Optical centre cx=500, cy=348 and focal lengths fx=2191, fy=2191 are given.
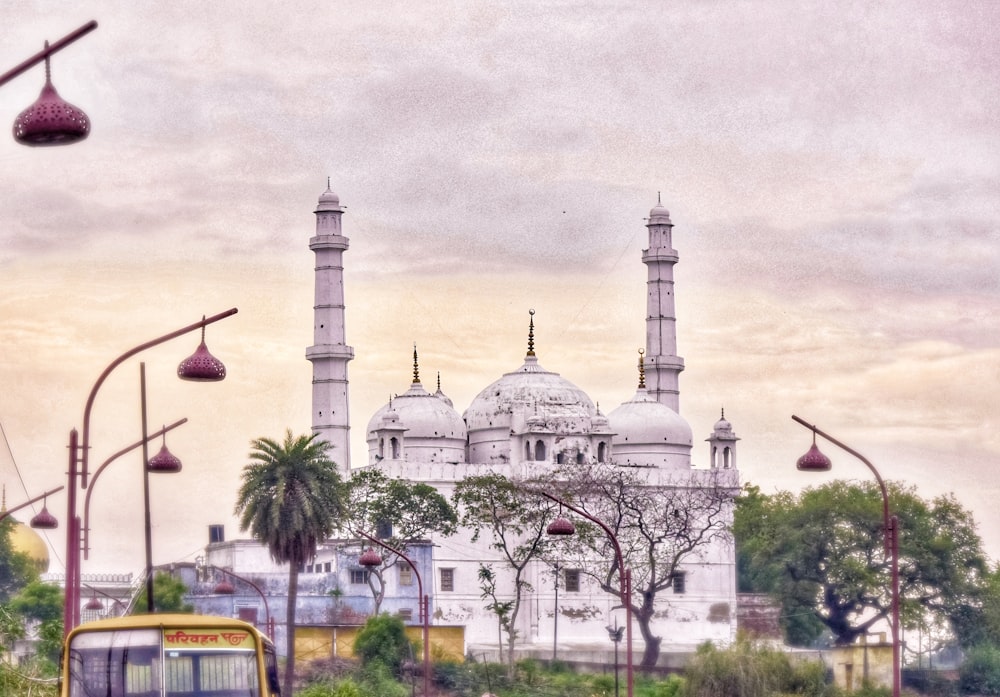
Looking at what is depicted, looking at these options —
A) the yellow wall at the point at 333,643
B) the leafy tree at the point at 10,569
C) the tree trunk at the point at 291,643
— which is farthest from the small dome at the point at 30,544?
the tree trunk at the point at 291,643

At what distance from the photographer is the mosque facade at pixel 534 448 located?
80.1 metres

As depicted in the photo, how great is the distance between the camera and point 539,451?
8306 cm

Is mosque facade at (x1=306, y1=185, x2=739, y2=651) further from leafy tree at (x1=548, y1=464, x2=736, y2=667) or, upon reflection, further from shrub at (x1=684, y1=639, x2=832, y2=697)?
shrub at (x1=684, y1=639, x2=832, y2=697)

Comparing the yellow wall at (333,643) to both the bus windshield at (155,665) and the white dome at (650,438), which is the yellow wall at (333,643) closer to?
the white dome at (650,438)

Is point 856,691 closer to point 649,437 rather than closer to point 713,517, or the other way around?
point 713,517

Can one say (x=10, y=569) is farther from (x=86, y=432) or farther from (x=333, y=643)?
(x=86, y=432)

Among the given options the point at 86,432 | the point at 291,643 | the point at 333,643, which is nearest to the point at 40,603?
A: the point at 333,643

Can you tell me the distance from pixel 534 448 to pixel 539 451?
39cm

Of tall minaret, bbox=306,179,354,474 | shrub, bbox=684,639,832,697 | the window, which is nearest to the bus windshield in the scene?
shrub, bbox=684,639,832,697

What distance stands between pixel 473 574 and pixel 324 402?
8.80m

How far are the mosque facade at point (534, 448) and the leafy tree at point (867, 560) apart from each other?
2.74m

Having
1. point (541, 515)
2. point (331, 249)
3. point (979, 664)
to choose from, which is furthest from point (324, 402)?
point (979, 664)

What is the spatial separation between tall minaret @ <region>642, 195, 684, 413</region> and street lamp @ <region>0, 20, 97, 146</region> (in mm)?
73312

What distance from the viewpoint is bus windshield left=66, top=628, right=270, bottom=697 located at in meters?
23.2
